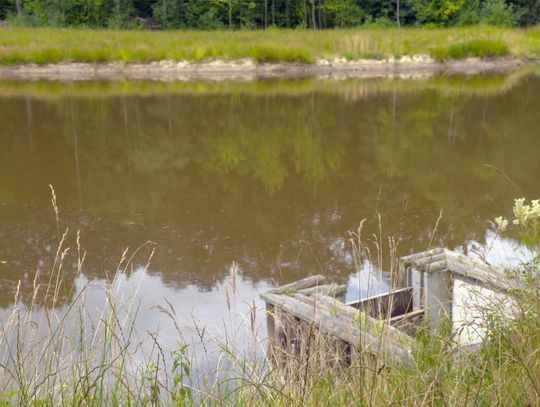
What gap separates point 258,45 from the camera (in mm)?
26875

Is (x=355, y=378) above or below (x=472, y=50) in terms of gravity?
below

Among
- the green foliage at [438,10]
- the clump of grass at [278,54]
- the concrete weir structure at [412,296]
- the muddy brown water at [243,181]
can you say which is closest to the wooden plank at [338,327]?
the concrete weir structure at [412,296]

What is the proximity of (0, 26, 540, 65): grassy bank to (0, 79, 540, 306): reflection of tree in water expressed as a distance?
8.32 m

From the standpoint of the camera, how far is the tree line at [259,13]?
3716 cm

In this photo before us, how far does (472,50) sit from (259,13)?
1695 centimetres

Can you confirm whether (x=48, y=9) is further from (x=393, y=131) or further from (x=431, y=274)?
(x=431, y=274)

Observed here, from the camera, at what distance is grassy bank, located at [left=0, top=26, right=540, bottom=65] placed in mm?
26375

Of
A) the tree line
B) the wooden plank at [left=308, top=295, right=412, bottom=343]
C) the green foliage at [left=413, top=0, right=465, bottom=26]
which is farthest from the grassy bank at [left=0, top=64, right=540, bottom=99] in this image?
the wooden plank at [left=308, top=295, right=412, bottom=343]

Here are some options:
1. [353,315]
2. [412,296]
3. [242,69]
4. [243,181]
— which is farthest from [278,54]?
[353,315]

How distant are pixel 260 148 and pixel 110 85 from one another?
11554 mm

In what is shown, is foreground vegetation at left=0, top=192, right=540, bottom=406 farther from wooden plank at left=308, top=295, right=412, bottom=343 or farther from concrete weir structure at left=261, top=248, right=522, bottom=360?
concrete weir structure at left=261, top=248, right=522, bottom=360

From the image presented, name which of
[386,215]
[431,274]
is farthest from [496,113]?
[431,274]

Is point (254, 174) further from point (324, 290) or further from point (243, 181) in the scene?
point (324, 290)

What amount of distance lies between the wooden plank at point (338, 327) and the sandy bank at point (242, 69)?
829 inches
